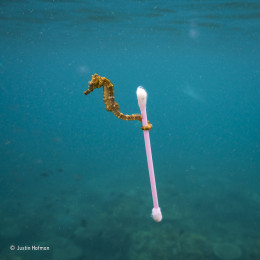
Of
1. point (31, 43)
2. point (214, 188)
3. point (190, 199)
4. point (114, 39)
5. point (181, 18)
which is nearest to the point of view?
point (190, 199)

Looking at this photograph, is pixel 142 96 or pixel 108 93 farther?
pixel 108 93

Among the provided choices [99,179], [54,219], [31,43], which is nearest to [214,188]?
[99,179]

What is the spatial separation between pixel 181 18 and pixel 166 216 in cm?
1303

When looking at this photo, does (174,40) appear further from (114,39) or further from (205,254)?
(205,254)

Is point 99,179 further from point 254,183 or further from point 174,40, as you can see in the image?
point 174,40

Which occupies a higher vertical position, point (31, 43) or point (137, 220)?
point (31, 43)

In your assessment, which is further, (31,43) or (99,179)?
(31,43)

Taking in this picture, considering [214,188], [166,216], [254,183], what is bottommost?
[254,183]

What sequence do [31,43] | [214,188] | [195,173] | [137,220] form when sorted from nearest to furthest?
[137,220] → [214,188] → [195,173] → [31,43]

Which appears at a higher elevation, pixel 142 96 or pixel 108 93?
pixel 142 96

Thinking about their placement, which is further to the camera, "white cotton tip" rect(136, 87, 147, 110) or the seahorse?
the seahorse

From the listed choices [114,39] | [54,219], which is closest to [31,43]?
[114,39]

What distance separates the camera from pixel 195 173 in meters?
18.0

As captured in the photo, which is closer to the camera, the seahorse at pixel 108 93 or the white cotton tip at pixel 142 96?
the white cotton tip at pixel 142 96
